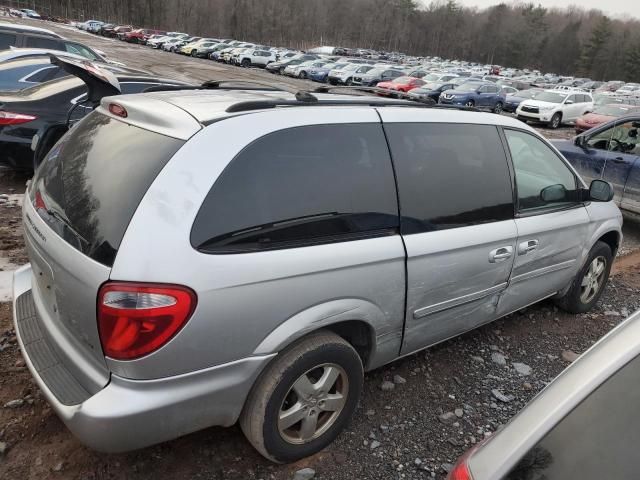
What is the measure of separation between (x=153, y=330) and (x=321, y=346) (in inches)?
32.5

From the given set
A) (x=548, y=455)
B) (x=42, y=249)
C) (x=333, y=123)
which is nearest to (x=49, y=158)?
(x=42, y=249)

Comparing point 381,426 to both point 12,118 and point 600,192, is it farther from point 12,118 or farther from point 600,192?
point 12,118

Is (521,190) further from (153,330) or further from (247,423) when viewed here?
(153,330)

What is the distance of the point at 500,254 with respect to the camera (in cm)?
318

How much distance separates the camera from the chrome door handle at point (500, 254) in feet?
10.3

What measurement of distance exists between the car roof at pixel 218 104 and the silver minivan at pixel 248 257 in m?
0.01

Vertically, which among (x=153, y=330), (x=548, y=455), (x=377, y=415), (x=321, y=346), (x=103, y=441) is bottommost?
(x=377, y=415)

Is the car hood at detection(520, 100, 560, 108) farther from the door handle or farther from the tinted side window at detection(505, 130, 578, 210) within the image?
the door handle

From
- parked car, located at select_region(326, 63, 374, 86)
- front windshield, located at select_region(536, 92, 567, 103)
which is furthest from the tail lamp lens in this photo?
parked car, located at select_region(326, 63, 374, 86)

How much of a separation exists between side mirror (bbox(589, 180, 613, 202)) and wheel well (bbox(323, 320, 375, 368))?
243 cm

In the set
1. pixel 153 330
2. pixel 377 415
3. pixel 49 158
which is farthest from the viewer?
pixel 377 415

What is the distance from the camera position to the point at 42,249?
2.34 metres

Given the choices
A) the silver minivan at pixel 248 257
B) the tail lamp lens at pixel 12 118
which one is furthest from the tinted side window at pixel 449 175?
the tail lamp lens at pixel 12 118

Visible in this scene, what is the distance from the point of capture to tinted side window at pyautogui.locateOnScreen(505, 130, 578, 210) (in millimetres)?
3500
